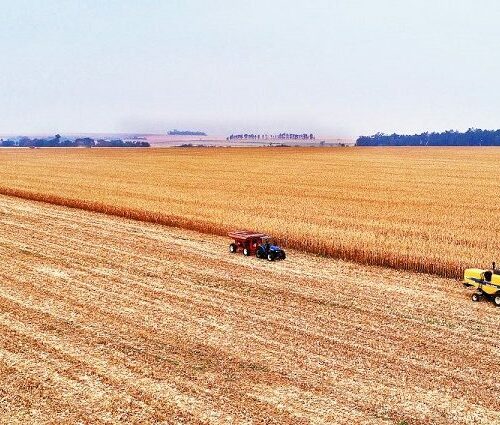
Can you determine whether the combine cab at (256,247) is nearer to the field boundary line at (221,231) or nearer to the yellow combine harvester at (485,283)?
the field boundary line at (221,231)

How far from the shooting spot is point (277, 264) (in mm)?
22062

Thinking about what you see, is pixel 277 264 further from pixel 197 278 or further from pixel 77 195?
pixel 77 195

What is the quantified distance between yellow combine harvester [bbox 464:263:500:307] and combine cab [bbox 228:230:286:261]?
706 cm

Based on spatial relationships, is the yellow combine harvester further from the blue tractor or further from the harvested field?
the blue tractor

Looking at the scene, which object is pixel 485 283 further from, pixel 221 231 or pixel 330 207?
pixel 330 207

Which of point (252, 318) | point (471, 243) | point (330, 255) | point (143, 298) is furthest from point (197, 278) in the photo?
point (471, 243)

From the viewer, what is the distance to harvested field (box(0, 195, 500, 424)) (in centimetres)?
1098

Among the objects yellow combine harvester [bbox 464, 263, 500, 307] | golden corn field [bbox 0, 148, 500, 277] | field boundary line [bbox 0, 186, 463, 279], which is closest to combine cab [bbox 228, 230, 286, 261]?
field boundary line [bbox 0, 186, 463, 279]

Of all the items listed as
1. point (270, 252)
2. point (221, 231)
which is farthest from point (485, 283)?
point (221, 231)

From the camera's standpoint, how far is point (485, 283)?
1759cm

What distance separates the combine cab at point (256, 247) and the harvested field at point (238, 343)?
0.63 metres

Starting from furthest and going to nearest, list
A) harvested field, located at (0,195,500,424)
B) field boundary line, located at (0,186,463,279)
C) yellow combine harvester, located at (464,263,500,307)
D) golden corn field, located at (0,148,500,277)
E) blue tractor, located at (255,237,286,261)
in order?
golden corn field, located at (0,148,500,277)
blue tractor, located at (255,237,286,261)
field boundary line, located at (0,186,463,279)
yellow combine harvester, located at (464,263,500,307)
harvested field, located at (0,195,500,424)

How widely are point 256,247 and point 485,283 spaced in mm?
8812

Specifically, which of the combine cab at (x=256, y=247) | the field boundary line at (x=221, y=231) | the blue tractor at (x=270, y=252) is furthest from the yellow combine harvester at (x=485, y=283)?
the combine cab at (x=256, y=247)
